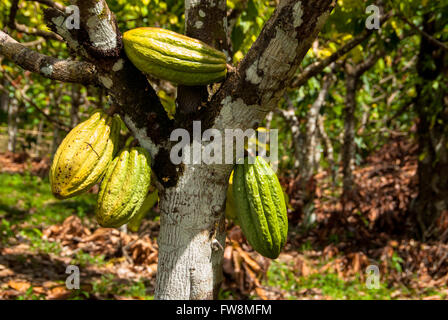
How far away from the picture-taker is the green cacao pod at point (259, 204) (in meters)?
1.14

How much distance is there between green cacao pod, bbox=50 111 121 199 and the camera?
41.9 inches

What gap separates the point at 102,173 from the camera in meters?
1.11

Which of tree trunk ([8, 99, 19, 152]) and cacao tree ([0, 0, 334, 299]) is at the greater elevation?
tree trunk ([8, 99, 19, 152])

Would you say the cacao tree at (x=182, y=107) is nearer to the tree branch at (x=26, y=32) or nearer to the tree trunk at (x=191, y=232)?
the tree trunk at (x=191, y=232)

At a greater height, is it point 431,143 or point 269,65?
point 431,143

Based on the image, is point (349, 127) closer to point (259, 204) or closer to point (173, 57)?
point (259, 204)

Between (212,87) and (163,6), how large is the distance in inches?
106

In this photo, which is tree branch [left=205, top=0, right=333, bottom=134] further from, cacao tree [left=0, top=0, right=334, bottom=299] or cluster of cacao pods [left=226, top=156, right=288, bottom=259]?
cluster of cacao pods [left=226, top=156, right=288, bottom=259]

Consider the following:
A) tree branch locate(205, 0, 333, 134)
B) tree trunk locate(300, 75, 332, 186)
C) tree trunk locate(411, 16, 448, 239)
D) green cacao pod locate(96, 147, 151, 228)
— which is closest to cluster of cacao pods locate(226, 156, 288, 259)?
tree branch locate(205, 0, 333, 134)

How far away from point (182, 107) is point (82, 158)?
31 cm

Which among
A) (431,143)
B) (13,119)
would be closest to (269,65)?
(431,143)

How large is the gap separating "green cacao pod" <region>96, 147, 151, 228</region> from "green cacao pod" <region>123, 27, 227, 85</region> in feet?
0.75

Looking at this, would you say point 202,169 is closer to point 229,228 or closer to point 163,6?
point 163,6
